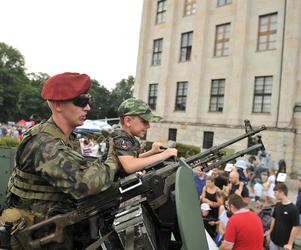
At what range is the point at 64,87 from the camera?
84.7 inches

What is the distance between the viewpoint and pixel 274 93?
21.8 meters

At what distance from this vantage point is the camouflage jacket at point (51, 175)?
1.94 meters

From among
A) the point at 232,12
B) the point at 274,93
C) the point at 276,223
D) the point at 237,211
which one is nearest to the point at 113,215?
the point at 237,211

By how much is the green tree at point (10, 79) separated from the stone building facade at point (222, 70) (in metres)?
29.7

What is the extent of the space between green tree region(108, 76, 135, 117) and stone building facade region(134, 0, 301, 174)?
46174 millimetres

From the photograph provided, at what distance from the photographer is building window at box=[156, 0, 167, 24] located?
29586mm

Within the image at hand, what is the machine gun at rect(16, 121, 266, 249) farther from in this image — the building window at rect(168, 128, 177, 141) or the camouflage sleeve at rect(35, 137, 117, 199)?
the building window at rect(168, 128, 177, 141)

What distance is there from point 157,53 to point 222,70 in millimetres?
7041

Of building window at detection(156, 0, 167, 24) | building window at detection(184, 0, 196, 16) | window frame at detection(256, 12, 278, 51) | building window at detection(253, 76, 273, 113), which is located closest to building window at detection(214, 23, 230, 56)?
window frame at detection(256, 12, 278, 51)

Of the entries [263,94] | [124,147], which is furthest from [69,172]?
[263,94]

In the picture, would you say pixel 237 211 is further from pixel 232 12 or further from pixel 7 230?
pixel 232 12

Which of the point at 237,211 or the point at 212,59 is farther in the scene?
the point at 212,59

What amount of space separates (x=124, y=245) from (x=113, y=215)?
22 centimetres

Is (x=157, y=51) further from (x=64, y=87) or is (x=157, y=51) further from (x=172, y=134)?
(x=64, y=87)
